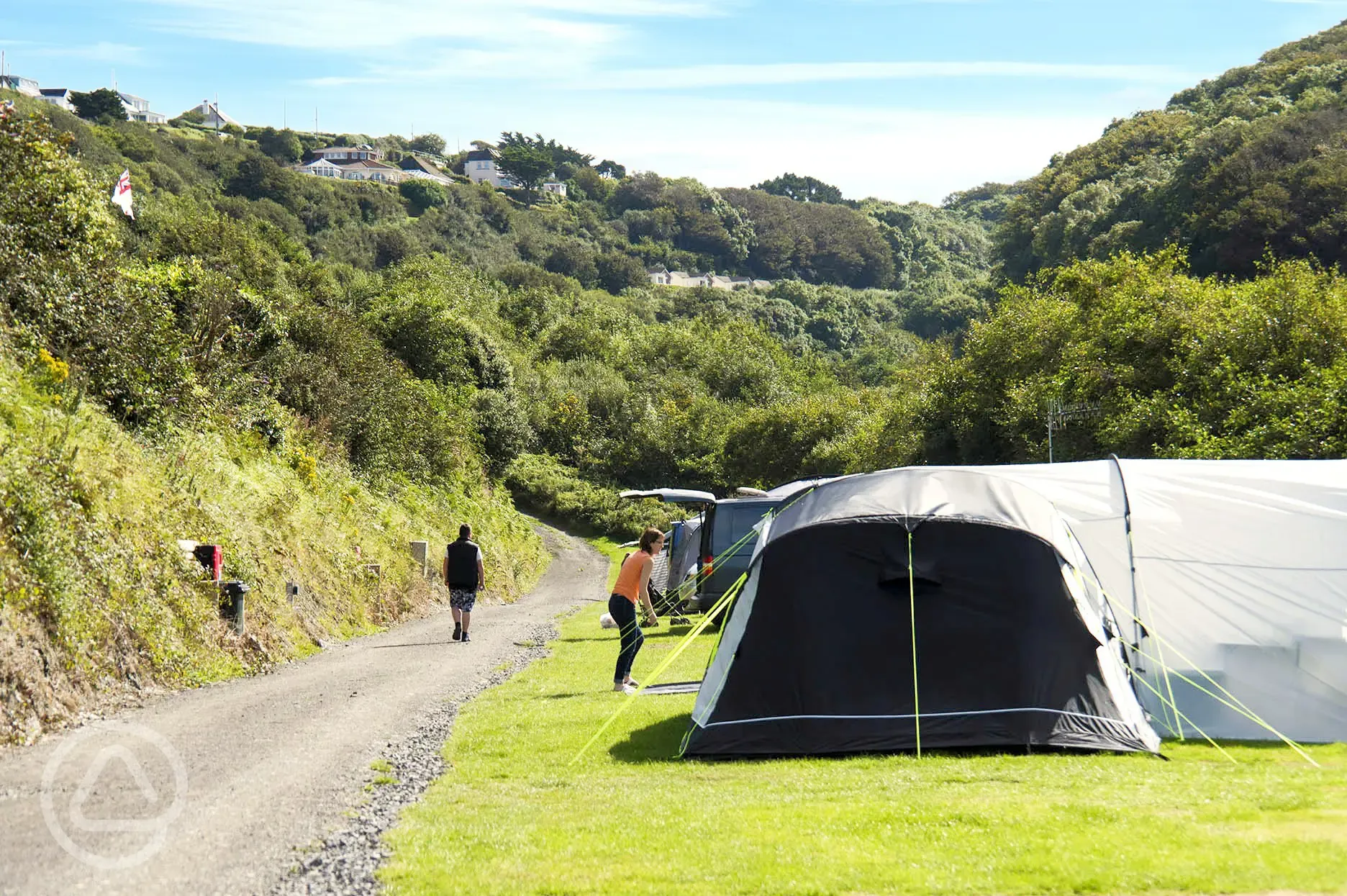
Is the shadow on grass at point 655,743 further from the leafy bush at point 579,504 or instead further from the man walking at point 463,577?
the leafy bush at point 579,504

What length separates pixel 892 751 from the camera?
994 centimetres

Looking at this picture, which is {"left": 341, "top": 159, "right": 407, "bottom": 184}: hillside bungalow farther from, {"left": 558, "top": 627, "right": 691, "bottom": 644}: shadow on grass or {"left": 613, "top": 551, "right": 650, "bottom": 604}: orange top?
{"left": 613, "top": 551, "right": 650, "bottom": 604}: orange top

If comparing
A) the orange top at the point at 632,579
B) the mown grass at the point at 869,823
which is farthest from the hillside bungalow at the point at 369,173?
the mown grass at the point at 869,823

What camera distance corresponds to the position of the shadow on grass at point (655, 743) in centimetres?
1006

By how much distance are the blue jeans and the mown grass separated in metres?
2.85

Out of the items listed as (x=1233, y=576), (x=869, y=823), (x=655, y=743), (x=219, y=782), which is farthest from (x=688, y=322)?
(x=869, y=823)

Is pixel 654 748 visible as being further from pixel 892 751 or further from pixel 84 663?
pixel 84 663

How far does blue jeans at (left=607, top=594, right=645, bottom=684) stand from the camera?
13578 millimetres

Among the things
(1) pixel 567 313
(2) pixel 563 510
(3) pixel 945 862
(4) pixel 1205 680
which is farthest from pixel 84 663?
(1) pixel 567 313

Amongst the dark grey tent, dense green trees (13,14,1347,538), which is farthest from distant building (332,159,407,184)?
the dark grey tent

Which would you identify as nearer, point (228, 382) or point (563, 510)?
point (228, 382)

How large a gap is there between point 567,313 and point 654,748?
90902 mm

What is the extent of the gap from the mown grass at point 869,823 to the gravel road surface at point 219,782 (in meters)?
0.63

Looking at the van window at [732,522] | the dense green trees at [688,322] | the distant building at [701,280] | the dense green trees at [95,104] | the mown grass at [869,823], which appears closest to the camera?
the mown grass at [869,823]
